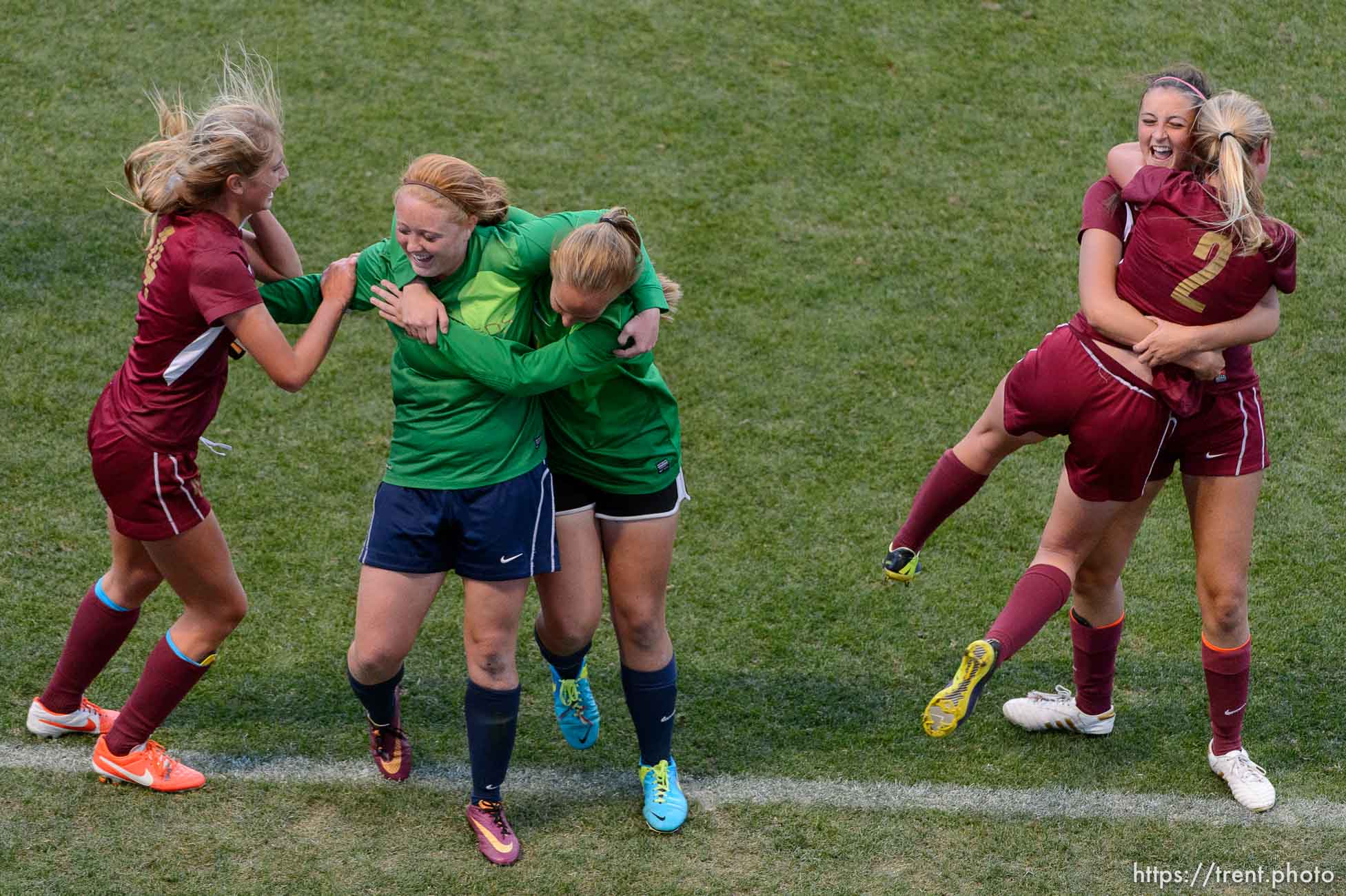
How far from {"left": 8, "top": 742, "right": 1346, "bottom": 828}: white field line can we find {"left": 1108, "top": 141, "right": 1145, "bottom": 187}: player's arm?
1895mm

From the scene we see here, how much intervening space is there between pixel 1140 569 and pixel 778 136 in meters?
3.64

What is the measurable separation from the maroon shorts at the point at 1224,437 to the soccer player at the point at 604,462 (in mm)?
1477

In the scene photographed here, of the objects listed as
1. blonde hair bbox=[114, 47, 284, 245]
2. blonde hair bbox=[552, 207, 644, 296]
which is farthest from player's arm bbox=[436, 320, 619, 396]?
blonde hair bbox=[114, 47, 284, 245]

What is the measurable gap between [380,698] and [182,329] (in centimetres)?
118

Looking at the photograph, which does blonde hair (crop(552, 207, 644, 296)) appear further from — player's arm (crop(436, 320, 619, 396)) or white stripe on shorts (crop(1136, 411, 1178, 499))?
white stripe on shorts (crop(1136, 411, 1178, 499))

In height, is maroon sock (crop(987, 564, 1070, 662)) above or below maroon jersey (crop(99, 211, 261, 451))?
below

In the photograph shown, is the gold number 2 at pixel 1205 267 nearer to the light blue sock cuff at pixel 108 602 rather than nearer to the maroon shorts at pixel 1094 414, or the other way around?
the maroon shorts at pixel 1094 414

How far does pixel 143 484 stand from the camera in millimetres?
3861

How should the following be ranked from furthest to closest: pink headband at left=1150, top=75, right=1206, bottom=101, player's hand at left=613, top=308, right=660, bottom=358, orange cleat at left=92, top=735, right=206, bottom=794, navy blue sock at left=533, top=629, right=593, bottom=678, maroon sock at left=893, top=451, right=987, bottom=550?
maroon sock at left=893, top=451, right=987, bottom=550 → navy blue sock at left=533, top=629, right=593, bottom=678 → orange cleat at left=92, top=735, right=206, bottom=794 → pink headband at left=1150, top=75, right=1206, bottom=101 → player's hand at left=613, top=308, right=660, bottom=358

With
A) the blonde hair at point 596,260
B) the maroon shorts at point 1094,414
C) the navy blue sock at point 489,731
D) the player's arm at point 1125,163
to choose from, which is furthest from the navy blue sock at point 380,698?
the player's arm at point 1125,163

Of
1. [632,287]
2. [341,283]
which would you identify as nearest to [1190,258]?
[632,287]

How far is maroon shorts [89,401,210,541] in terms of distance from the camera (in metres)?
3.86

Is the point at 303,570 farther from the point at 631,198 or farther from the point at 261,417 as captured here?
the point at 631,198

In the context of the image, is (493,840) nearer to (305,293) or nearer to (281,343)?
(281,343)
